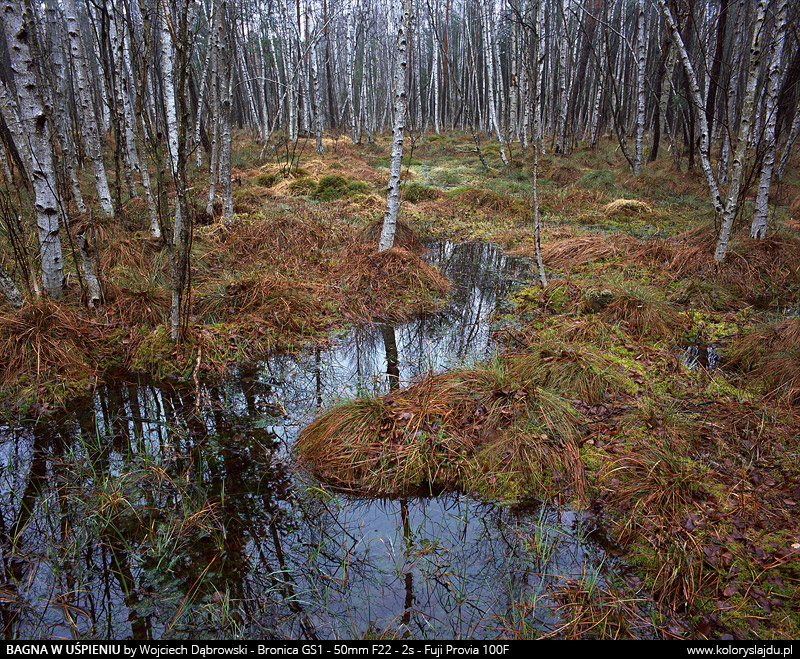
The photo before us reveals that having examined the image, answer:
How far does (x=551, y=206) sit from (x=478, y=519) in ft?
38.0

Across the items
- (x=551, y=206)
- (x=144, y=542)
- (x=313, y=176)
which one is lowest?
(x=144, y=542)

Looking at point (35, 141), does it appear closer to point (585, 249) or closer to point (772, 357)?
point (772, 357)

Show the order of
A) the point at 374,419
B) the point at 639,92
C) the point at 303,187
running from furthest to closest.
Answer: the point at 639,92
the point at 303,187
the point at 374,419

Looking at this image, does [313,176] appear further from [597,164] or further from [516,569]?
[516,569]

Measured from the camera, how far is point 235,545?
2.95m

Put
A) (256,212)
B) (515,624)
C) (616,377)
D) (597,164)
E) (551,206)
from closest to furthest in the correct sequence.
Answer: (515,624) → (616,377) → (256,212) → (551,206) → (597,164)

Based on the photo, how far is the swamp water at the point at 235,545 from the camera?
Answer: 8.14 feet

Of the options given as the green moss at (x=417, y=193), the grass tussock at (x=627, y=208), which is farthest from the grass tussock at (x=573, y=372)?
the green moss at (x=417, y=193)

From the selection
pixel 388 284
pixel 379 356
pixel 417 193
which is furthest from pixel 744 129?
pixel 417 193

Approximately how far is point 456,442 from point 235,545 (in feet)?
5.99

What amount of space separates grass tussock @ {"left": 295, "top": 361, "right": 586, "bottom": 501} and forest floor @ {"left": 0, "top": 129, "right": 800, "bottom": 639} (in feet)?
0.05

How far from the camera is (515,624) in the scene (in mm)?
2449

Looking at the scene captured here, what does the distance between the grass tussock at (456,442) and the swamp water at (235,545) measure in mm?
171
